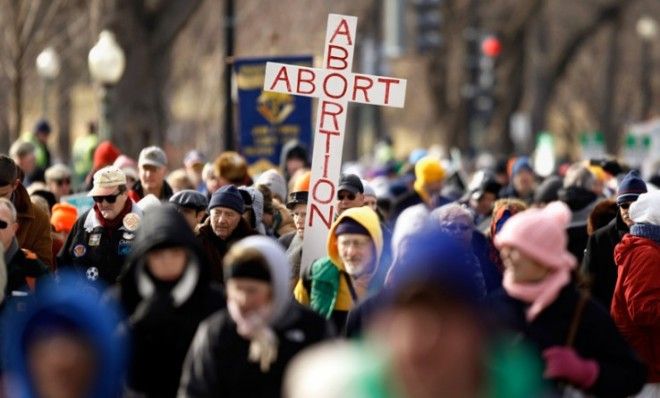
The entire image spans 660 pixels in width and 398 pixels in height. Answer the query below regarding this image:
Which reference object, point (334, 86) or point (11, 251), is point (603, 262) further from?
point (11, 251)

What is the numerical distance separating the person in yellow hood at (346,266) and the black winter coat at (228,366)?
8.19 feet

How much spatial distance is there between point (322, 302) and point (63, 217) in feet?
16.5

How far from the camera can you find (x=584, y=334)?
7.94 metres

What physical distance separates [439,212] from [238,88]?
10.2 m

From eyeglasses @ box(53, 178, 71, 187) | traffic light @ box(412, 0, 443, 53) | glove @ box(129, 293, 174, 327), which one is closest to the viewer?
glove @ box(129, 293, 174, 327)

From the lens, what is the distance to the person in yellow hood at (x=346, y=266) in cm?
1007

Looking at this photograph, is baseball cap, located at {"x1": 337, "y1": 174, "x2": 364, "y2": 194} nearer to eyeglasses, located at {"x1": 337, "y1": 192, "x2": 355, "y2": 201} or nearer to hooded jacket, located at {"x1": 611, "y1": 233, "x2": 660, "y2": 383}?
eyeglasses, located at {"x1": 337, "y1": 192, "x2": 355, "y2": 201}

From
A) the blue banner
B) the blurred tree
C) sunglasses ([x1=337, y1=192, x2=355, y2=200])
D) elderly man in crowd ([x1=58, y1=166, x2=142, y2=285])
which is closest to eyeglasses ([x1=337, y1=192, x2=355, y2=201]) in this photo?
sunglasses ([x1=337, y1=192, x2=355, y2=200])

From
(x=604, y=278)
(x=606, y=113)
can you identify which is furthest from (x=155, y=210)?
(x=606, y=113)

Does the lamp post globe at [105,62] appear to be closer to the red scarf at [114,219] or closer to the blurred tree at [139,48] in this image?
the blurred tree at [139,48]

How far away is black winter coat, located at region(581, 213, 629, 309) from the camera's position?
1276cm

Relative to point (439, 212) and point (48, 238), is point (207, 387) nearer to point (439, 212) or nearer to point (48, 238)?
point (439, 212)

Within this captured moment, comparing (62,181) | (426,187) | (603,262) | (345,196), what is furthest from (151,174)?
(603,262)

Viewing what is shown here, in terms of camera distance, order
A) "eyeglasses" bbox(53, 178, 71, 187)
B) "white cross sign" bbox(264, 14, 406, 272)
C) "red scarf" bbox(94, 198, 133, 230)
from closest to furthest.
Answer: "red scarf" bbox(94, 198, 133, 230) → "white cross sign" bbox(264, 14, 406, 272) → "eyeglasses" bbox(53, 178, 71, 187)
